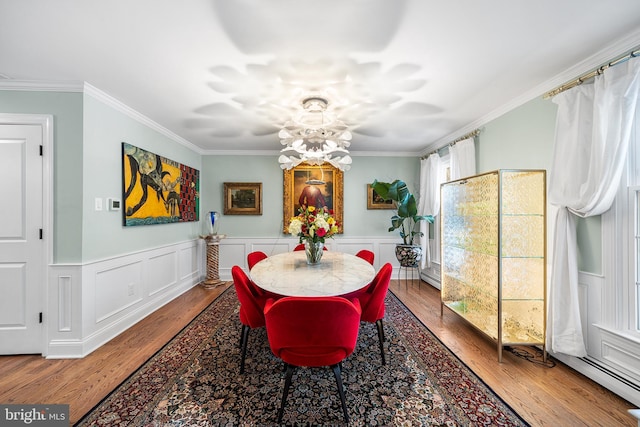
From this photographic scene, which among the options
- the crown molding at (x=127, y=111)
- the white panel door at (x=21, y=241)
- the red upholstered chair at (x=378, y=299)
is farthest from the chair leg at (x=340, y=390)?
the crown molding at (x=127, y=111)

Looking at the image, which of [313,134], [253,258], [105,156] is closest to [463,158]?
[313,134]

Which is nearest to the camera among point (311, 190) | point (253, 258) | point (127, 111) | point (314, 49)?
point (314, 49)

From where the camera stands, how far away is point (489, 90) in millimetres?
2605

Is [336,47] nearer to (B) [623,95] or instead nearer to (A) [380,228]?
(B) [623,95]

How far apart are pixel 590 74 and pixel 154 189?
473 centimetres

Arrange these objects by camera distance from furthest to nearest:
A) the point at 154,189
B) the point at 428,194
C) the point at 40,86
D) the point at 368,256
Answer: the point at 428,194 < the point at 154,189 < the point at 368,256 < the point at 40,86

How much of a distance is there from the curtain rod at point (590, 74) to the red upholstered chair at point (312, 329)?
101 inches

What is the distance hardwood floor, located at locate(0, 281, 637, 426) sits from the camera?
1756mm

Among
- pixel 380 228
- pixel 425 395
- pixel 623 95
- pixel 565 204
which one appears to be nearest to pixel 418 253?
pixel 380 228

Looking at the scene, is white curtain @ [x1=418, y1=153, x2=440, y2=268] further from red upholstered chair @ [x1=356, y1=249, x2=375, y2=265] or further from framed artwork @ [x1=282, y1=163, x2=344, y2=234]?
red upholstered chair @ [x1=356, y1=249, x2=375, y2=265]

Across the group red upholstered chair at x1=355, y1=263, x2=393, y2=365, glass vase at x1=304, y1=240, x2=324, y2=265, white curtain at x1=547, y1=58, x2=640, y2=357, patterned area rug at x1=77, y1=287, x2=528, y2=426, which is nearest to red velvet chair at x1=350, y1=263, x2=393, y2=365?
red upholstered chair at x1=355, y1=263, x2=393, y2=365

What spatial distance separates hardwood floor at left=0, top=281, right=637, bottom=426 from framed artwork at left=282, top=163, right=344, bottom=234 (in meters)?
2.77

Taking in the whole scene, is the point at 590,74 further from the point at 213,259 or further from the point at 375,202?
the point at 213,259

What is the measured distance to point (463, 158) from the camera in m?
3.71
